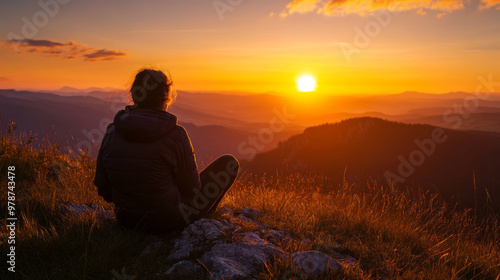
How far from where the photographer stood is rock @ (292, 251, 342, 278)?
2770mm

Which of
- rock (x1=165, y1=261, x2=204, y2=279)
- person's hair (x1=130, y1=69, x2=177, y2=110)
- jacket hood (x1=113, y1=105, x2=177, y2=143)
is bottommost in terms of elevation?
rock (x1=165, y1=261, x2=204, y2=279)

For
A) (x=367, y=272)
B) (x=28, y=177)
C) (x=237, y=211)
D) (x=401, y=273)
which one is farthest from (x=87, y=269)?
(x=28, y=177)

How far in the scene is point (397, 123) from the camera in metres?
56.8

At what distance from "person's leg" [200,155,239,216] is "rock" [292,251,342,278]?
1270 mm

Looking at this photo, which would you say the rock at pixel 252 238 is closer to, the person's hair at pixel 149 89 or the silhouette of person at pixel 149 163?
the silhouette of person at pixel 149 163

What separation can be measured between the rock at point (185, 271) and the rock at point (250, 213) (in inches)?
70.2

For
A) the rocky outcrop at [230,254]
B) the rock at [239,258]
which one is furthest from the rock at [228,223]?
the rock at [239,258]

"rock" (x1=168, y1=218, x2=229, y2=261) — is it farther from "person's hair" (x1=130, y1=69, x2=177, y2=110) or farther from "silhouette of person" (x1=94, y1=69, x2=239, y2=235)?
"person's hair" (x1=130, y1=69, x2=177, y2=110)

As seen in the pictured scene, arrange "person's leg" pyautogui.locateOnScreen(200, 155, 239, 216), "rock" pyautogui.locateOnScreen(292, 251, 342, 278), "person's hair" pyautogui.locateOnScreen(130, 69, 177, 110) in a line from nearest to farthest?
"rock" pyautogui.locateOnScreen(292, 251, 342, 278) < "person's hair" pyautogui.locateOnScreen(130, 69, 177, 110) < "person's leg" pyautogui.locateOnScreen(200, 155, 239, 216)

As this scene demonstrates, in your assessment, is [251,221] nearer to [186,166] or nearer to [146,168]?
[186,166]

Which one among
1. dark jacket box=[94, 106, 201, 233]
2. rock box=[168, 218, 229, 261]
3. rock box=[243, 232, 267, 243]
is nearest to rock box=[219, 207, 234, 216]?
rock box=[168, 218, 229, 261]

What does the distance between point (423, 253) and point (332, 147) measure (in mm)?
50751

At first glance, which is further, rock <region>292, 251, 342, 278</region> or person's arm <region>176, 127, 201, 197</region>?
person's arm <region>176, 127, 201, 197</region>

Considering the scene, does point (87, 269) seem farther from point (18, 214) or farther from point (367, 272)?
point (367, 272)
